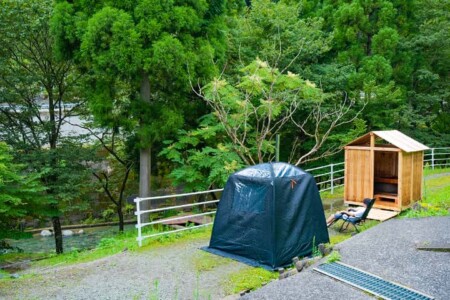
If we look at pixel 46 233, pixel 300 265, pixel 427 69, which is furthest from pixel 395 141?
pixel 46 233

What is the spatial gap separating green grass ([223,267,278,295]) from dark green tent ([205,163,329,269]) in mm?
230

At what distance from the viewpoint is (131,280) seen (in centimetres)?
593

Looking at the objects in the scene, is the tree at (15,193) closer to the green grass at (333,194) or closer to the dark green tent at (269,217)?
the dark green tent at (269,217)

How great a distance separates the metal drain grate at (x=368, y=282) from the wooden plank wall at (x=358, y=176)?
4.19m

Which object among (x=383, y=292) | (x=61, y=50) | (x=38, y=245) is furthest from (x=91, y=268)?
(x=38, y=245)

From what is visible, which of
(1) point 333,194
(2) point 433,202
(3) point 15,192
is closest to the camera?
(3) point 15,192

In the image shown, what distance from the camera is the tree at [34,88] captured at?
11.0 metres

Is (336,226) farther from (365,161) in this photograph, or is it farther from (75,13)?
(75,13)

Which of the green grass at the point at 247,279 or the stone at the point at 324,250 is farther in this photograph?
the stone at the point at 324,250

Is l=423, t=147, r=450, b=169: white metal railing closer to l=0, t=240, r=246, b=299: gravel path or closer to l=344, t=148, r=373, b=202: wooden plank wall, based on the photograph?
l=344, t=148, r=373, b=202: wooden plank wall

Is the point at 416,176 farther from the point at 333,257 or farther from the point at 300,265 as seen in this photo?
the point at 300,265

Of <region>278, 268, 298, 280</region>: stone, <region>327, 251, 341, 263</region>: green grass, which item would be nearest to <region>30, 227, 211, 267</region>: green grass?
<region>278, 268, 298, 280</region>: stone

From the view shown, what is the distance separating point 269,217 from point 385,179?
5.08m

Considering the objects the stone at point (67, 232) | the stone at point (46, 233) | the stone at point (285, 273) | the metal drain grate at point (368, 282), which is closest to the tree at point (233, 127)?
the stone at point (285, 273)
